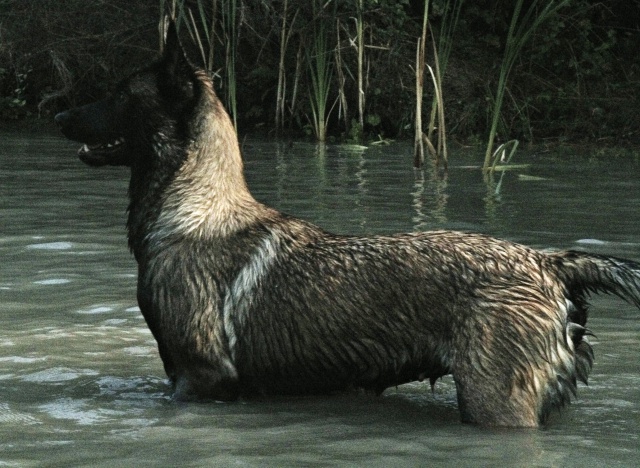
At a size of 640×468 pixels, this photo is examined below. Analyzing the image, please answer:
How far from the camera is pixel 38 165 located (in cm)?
1484

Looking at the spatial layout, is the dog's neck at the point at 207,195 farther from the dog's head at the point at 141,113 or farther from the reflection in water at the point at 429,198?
the reflection in water at the point at 429,198

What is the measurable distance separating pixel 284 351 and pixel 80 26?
16.2 m

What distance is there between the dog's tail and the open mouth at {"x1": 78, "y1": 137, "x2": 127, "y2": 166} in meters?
2.45

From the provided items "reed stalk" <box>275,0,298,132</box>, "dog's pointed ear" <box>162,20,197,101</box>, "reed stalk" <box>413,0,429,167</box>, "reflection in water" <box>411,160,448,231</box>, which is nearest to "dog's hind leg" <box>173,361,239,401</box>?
"dog's pointed ear" <box>162,20,197,101</box>

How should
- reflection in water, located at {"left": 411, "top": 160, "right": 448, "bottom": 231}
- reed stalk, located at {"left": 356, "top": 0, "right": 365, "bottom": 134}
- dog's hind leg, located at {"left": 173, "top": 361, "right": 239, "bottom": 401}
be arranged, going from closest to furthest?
1. dog's hind leg, located at {"left": 173, "top": 361, "right": 239, "bottom": 401}
2. reflection in water, located at {"left": 411, "top": 160, "right": 448, "bottom": 231}
3. reed stalk, located at {"left": 356, "top": 0, "right": 365, "bottom": 134}

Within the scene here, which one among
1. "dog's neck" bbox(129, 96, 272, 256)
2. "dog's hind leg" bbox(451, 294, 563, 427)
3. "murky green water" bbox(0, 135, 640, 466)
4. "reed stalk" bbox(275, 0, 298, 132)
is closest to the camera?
"murky green water" bbox(0, 135, 640, 466)

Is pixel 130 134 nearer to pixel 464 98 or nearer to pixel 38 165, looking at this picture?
pixel 38 165

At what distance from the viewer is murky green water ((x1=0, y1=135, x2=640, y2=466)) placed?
15.4 ft

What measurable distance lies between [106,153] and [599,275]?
8.89ft

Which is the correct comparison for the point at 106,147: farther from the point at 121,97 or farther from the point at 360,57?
the point at 360,57

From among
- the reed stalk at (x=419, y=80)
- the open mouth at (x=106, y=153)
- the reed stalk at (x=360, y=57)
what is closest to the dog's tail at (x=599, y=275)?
the open mouth at (x=106, y=153)

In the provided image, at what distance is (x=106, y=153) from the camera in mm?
6207

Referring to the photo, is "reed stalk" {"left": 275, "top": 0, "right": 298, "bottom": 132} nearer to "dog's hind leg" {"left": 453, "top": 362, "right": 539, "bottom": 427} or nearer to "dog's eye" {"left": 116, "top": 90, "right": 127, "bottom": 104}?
A: "dog's eye" {"left": 116, "top": 90, "right": 127, "bottom": 104}

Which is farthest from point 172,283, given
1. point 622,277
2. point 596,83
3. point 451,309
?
point 596,83
